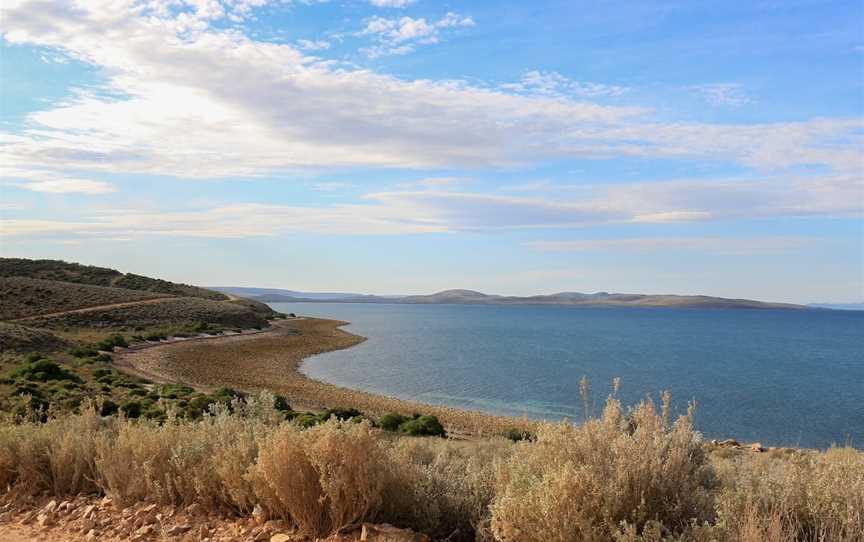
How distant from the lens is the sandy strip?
30125 mm

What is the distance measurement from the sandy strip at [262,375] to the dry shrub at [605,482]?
44.8 ft

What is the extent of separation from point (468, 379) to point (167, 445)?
4244 centimetres

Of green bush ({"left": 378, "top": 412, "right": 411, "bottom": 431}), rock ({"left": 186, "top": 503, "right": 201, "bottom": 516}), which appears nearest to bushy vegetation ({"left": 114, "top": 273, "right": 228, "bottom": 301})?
green bush ({"left": 378, "top": 412, "right": 411, "bottom": 431})

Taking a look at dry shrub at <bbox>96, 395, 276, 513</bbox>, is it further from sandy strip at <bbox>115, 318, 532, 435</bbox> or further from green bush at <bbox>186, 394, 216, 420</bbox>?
sandy strip at <bbox>115, 318, 532, 435</bbox>

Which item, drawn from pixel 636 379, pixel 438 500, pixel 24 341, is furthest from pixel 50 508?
pixel 636 379

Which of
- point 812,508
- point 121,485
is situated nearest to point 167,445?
point 121,485

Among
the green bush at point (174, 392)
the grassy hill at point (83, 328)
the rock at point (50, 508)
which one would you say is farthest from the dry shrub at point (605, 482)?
the green bush at point (174, 392)

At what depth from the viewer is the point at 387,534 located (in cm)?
504

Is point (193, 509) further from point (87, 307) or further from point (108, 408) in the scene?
point (87, 307)

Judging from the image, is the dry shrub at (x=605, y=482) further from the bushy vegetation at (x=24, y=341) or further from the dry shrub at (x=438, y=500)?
the bushy vegetation at (x=24, y=341)

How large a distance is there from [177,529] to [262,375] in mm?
37433

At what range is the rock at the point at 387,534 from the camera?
4.95 m

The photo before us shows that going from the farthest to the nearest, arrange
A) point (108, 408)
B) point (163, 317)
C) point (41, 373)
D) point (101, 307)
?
point (163, 317)
point (101, 307)
point (41, 373)
point (108, 408)

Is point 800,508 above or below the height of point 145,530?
above
